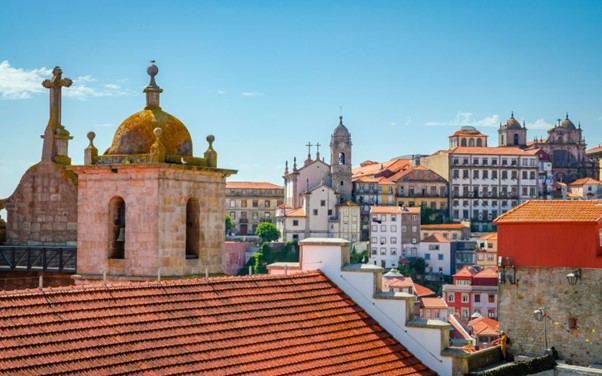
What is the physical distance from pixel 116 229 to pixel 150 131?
1.67 metres

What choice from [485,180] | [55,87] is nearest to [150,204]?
[55,87]

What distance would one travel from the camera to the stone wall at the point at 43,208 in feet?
55.1

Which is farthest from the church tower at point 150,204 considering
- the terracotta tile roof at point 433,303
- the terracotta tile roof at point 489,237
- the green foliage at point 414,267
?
the terracotta tile roof at point 489,237

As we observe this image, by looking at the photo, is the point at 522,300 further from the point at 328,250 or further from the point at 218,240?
the point at 218,240

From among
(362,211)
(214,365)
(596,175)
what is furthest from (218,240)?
(596,175)

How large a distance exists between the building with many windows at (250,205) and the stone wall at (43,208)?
114225mm

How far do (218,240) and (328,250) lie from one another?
1838mm

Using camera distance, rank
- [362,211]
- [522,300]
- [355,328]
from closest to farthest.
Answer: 1. [355,328]
2. [522,300]
3. [362,211]

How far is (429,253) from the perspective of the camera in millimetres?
109562

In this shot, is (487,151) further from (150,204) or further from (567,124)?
(150,204)

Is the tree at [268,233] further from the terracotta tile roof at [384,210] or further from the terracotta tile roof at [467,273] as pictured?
the terracotta tile roof at [467,273]

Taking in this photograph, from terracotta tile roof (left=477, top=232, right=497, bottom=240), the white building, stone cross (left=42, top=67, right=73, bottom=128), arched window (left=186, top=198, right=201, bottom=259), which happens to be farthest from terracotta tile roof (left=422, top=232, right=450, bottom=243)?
arched window (left=186, top=198, right=201, bottom=259)

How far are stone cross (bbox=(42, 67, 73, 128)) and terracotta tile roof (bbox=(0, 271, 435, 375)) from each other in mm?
5799

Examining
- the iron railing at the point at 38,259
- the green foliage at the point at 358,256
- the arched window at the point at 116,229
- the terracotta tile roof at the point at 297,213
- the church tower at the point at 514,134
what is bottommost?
the green foliage at the point at 358,256
